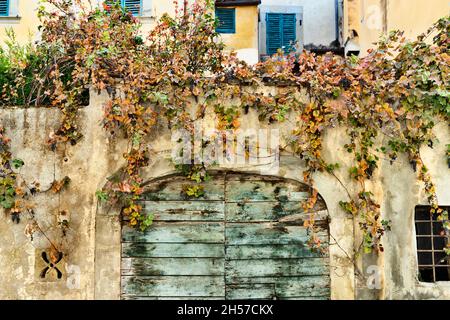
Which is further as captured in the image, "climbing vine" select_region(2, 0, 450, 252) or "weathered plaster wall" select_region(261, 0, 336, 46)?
"weathered plaster wall" select_region(261, 0, 336, 46)

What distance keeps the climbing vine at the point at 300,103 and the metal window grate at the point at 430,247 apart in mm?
175

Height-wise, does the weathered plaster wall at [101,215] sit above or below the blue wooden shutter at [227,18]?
below

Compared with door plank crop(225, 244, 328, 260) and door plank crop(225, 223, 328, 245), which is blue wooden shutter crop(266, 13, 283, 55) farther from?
door plank crop(225, 244, 328, 260)

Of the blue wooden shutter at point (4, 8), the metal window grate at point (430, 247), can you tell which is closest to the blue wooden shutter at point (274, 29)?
the blue wooden shutter at point (4, 8)

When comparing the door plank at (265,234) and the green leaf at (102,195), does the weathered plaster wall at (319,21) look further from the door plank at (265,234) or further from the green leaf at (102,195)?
the green leaf at (102,195)

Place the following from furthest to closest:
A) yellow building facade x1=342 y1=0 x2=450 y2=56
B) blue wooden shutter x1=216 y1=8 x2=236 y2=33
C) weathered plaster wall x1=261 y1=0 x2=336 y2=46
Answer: weathered plaster wall x1=261 y1=0 x2=336 y2=46 < blue wooden shutter x1=216 y1=8 x2=236 y2=33 < yellow building facade x1=342 y1=0 x2=450 y2=56

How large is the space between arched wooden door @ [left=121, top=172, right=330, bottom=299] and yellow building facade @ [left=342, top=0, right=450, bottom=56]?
2.49m

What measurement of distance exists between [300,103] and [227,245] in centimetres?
183

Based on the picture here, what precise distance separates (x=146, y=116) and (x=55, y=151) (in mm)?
1099

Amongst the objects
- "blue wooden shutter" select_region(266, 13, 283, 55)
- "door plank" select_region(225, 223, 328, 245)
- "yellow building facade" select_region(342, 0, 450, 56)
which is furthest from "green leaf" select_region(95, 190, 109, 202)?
"blue wooden shutter" select_region(266, 13, 283, 55)

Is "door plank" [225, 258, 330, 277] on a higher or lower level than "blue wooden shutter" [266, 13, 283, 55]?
lower

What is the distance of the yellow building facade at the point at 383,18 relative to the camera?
780 centimetres

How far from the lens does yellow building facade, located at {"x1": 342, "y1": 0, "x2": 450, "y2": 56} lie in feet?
25.6

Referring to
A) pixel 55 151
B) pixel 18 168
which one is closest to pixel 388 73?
pixel 55 151
